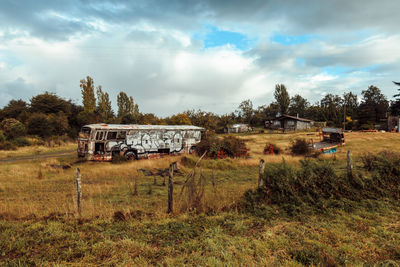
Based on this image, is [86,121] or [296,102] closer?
[86,121]

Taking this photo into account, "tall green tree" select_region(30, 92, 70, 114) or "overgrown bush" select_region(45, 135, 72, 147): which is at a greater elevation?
"tall green tree" select_region(30, 92, 70, 114)

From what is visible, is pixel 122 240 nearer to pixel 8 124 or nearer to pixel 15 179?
pixel 15 179

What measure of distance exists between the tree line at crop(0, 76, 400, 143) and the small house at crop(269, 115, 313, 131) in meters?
3.27

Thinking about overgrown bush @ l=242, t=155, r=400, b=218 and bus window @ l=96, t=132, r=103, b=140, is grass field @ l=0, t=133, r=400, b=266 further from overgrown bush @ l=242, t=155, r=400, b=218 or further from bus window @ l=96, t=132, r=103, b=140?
bus window @ l=96, t=132, r=103, b=140

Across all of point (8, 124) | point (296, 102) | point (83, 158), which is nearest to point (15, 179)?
point (83, 158)

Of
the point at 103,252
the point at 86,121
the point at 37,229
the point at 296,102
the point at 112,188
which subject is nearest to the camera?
the point at 103,252

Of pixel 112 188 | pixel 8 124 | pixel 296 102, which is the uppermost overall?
pixel 296 102

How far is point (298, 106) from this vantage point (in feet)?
286

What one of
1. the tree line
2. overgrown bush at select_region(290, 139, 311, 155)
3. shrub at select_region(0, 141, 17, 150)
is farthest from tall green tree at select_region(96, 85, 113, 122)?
overgrown bush at select_region(290, 139, 311, 155)

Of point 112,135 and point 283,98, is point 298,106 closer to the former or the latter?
Answer: point 283,98

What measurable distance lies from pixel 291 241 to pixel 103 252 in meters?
4.00

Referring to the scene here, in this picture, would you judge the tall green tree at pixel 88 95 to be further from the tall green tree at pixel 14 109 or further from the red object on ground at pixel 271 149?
the red object on ground at pixel 271 149

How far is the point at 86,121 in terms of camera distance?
140 feet

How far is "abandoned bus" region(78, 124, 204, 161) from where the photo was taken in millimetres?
17688
